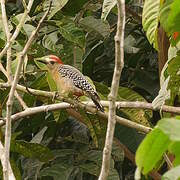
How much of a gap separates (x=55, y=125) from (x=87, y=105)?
3.48 feet

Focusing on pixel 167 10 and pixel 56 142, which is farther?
pixel 56 142

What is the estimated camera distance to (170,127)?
3.23 feet

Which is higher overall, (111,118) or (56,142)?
(111,118)

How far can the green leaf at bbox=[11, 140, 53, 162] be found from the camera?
327 cm

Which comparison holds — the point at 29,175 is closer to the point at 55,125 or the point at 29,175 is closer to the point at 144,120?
the point at 55,125

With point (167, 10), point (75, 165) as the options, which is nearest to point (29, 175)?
point (75, 165)

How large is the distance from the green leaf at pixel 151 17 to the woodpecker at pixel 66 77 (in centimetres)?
100

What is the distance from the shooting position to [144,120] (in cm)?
297

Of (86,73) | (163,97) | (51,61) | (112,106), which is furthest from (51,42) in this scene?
(112,106)

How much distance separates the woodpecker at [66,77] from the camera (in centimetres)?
326

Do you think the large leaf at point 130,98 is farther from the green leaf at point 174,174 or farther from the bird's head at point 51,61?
the green leaf at point 174,174

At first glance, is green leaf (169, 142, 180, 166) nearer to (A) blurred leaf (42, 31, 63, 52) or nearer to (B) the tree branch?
(B) the tree branch

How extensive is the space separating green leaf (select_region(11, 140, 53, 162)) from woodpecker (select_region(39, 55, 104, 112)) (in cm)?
34

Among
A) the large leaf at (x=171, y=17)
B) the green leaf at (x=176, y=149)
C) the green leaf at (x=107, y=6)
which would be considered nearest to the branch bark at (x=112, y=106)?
the large leaf at (x=171, y=17)
